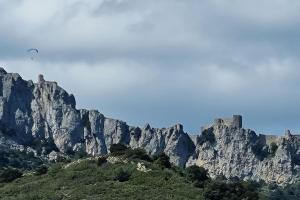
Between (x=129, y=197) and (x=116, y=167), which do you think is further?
(x=116, y=167)

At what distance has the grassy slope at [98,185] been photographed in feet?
323

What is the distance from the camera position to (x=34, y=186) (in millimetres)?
105875

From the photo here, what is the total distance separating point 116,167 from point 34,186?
31.6 ft

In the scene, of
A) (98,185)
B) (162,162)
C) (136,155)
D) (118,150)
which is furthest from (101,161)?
(118,150)

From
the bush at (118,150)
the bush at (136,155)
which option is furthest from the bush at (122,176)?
the bush at (118,150)

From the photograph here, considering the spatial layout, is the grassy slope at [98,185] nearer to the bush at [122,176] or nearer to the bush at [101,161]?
the bush at [122,176]

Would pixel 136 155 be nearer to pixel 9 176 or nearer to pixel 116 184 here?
pixel 9 176

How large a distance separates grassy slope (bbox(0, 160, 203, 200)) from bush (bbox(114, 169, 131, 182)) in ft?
1.53

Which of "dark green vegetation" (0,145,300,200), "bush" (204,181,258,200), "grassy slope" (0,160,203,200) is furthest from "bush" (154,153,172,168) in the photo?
"bush" (204,181,258,200)

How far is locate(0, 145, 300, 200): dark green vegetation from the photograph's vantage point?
9900cm

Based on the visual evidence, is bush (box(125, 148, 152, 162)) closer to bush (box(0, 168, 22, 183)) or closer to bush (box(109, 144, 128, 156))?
bush (box(109, 144, 128, 156))

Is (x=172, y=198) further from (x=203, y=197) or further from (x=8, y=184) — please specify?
(x=8, y=184)

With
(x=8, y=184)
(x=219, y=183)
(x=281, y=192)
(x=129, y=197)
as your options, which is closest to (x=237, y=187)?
(x=219, y=183)


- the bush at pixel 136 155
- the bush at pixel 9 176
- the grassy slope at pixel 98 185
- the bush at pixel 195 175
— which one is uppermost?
the bush at pixel 136 155
